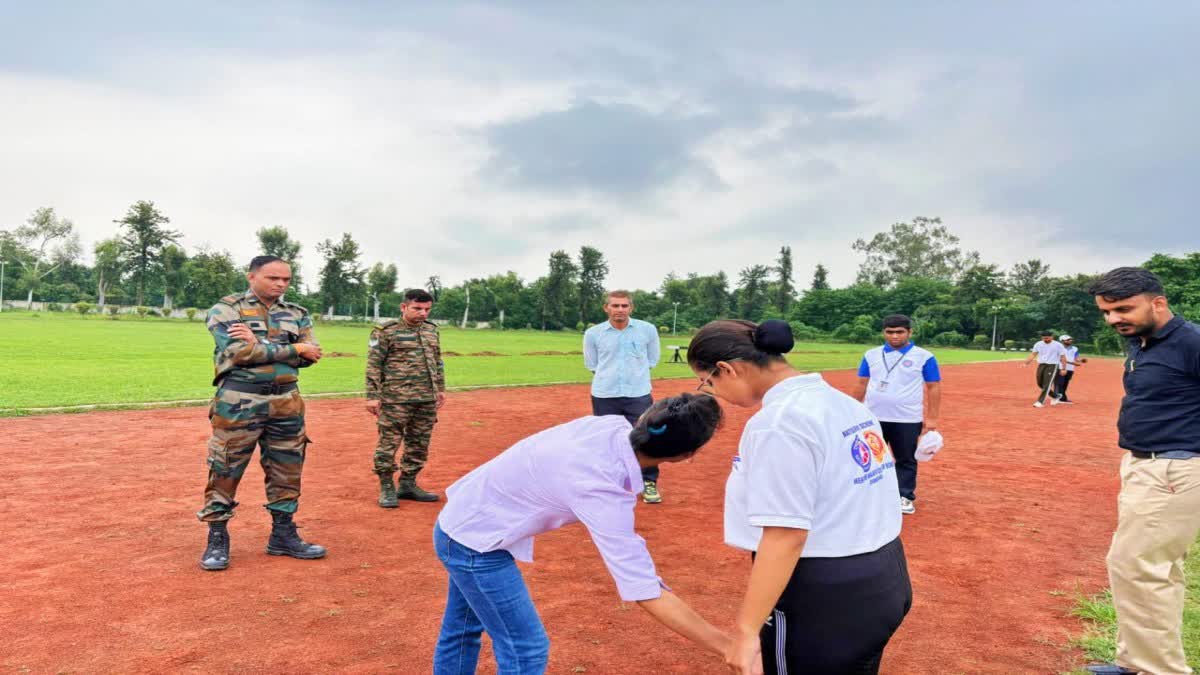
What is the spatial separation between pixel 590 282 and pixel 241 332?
296 ft

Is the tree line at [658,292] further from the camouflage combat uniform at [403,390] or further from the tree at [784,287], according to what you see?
the camouflage combat uniform at [403,390]

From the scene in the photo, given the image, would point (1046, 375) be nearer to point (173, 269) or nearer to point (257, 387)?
point (257, 387)

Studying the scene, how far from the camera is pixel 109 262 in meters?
82.4

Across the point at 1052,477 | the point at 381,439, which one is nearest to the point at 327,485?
the point at 381,439

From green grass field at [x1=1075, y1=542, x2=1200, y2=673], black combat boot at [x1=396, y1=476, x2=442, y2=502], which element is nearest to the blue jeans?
green grass field at [x1=1075, y1=542, x2=1200, y2=673]

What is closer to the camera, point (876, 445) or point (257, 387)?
point (876, 445)

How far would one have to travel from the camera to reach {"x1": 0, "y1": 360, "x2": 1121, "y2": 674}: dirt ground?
3.85 meters

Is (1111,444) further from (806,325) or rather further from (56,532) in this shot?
(806,325)

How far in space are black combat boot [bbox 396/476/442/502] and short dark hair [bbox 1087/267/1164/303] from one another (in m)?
5.75

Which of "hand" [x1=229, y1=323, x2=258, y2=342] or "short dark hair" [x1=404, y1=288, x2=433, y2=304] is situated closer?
"hand" [x1=229, y1=323, x2=258, y2=342]

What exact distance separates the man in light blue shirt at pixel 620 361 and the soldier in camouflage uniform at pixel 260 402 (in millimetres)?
2747

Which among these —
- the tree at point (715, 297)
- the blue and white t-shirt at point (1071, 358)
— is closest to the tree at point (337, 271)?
the tree at point (715, 297)

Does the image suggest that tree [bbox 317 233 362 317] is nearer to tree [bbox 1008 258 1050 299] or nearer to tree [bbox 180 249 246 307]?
tree [bbox 180 249 246 307]

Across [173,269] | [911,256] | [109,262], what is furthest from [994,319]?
[109,262]
